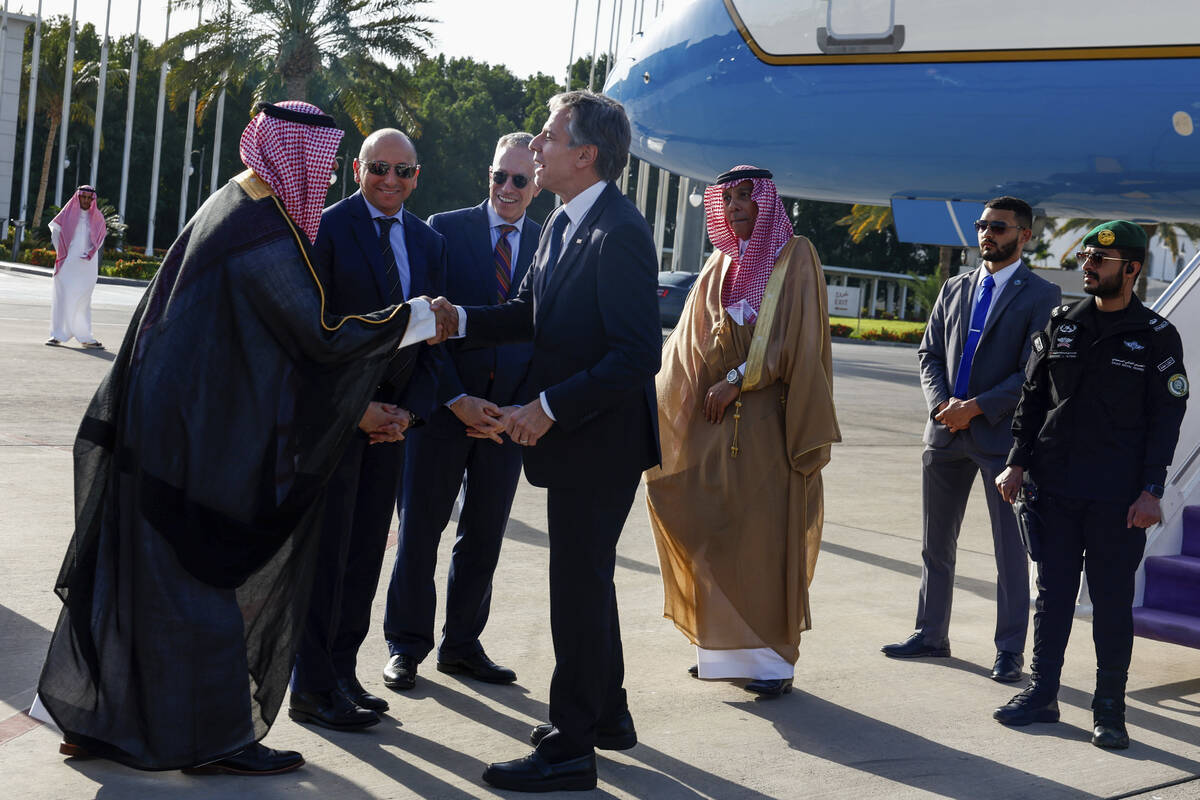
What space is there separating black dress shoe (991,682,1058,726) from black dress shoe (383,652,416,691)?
1.98 m

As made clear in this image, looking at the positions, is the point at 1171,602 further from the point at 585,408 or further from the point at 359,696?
the point at 359,696

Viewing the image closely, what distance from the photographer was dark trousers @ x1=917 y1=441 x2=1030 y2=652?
16.3 ft

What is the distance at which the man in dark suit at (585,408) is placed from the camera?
3508 mm

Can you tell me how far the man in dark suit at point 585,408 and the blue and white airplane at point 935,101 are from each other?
4.63m

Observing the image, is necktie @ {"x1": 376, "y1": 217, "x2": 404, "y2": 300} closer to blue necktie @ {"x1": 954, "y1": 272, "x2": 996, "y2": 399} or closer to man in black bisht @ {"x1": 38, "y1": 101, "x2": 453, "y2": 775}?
man in black bisht @ {"x1": 38, "y1": 101, "x2": 453, "y2": 775}

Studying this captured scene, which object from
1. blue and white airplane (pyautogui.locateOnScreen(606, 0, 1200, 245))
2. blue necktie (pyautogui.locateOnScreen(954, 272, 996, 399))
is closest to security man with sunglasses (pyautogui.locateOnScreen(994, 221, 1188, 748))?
blue necktie (pyautogui.locateOnScreen(954, 272, 996, 399))

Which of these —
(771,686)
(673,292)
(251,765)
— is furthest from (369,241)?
(673,292)

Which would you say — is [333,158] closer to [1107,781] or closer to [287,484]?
[287,484]

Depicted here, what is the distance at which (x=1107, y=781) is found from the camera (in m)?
3.82

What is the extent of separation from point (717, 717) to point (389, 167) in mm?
2120

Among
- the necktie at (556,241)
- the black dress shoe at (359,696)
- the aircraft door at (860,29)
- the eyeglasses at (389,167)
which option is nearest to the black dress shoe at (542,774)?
the black dress shoe at (359,696)

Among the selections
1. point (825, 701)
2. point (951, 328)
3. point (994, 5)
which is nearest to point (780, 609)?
point (825, 701)

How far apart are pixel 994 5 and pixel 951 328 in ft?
9.82

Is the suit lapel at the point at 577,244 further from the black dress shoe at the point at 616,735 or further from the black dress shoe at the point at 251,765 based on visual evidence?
the black dress shoe at the point at 251,765
